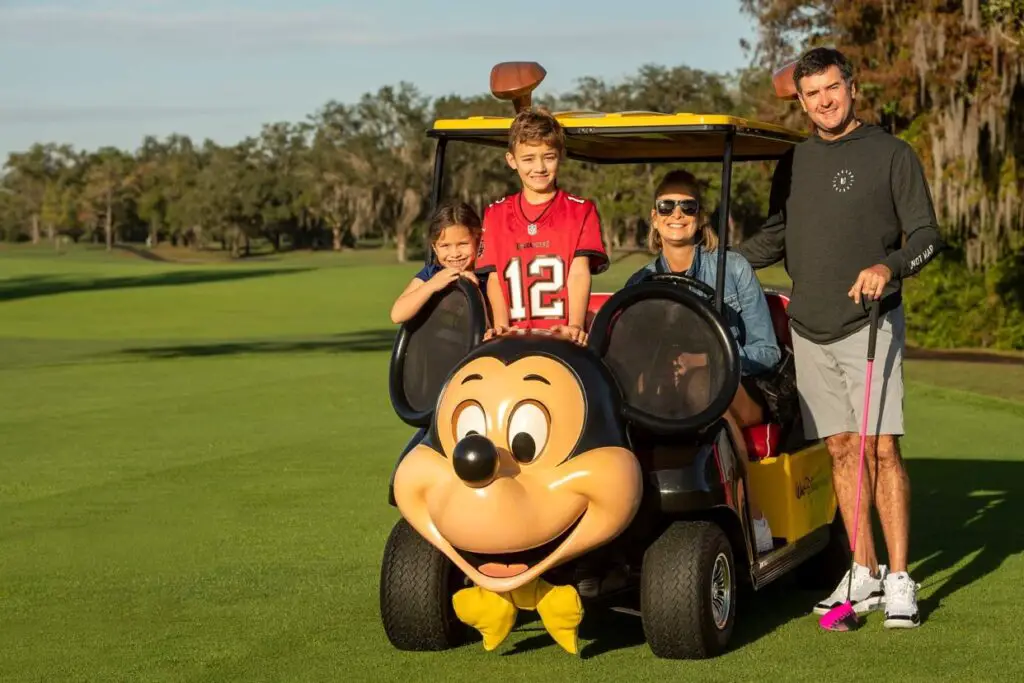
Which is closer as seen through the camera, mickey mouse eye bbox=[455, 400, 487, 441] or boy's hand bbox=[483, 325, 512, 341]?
mickey mouse eye bbox=[455, 400, 487, 441]

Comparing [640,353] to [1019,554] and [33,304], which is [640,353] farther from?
[33,304]

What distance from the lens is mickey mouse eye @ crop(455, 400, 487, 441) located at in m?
5.69

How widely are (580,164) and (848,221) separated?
284ft

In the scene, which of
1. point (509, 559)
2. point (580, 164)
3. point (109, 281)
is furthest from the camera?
point (580, 164)

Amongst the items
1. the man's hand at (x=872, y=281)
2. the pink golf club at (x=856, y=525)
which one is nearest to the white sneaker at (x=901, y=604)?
the pink golf club at (x=856, y=525)

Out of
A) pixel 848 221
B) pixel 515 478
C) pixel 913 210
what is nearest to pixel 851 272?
pixel 848 221

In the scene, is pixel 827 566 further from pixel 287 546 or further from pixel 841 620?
pixel 287 546

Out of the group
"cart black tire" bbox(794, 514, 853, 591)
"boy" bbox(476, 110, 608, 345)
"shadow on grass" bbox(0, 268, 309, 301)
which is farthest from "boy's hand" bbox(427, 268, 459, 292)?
"shadow on grass" bbox(0, 268, 309, 301)

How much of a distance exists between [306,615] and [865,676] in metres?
2.38

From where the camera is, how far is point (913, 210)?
6719 millimetres

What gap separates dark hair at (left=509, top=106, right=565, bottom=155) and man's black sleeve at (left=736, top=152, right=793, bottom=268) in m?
1.21

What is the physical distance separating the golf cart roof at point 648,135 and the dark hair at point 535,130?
10.7 inches

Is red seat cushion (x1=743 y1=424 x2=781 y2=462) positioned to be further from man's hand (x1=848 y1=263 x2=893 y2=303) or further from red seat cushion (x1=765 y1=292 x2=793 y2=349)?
red seat cushion (x1=765 y1=292 x2=793 y2=349)

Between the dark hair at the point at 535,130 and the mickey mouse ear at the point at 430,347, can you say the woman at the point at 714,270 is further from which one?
the mickey mouse ear at the point at 430,347
